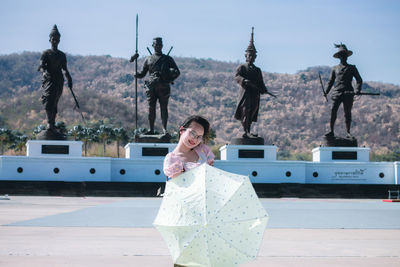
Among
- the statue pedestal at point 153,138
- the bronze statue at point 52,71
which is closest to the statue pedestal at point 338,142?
the statue pedestal at point 153,138

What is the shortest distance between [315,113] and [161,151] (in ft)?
175

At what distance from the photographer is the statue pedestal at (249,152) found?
21234 millimetres

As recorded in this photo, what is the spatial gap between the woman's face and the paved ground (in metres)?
1.31

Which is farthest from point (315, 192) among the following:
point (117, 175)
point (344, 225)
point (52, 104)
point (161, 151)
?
point (344, 225)

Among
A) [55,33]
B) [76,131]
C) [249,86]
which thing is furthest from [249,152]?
[76,131]

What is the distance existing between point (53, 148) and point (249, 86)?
751 centimetres

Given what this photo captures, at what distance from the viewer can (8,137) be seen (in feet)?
129

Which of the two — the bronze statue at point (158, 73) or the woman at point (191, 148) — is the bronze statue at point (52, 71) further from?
the woman at point (191, 148)

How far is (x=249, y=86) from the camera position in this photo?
2097 centimetres

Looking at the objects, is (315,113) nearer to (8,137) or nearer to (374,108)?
(374,108)

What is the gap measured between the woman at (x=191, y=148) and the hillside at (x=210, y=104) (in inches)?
2223

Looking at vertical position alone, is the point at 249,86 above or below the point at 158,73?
below

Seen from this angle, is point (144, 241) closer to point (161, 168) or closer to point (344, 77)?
point (161, 168)

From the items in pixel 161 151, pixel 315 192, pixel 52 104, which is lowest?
pixel 315 192
